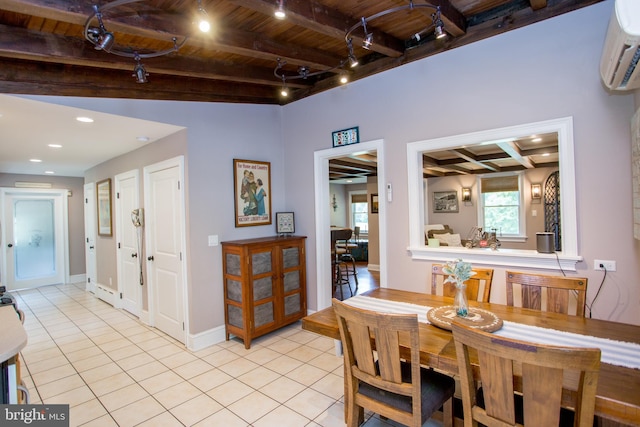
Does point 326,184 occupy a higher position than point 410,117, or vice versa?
point 410,117

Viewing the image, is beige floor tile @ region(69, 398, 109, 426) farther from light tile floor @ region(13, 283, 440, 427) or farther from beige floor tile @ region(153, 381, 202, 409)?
beige floor tile @ region(153, 381, 202, 409)

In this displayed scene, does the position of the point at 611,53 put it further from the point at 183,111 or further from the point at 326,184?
the point at 183,111

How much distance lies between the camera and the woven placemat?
5.63 ft

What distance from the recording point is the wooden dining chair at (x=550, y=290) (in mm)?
1989

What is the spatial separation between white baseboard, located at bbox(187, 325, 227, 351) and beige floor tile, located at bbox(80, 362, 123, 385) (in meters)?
0.67

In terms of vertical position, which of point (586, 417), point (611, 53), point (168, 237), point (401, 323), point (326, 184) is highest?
point (611, 53)

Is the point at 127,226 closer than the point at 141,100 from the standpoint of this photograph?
No

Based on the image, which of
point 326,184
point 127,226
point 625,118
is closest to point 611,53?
point 625,118

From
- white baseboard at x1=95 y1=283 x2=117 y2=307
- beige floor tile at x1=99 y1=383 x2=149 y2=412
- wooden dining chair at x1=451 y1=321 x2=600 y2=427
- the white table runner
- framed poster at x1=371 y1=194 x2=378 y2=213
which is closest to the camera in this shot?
wooden dining chair at x1=451 y1=321 x2=600 y2=427

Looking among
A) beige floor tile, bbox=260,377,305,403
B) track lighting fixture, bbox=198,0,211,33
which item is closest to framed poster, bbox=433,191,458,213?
beige floor tile, bbox=260,377,305,403

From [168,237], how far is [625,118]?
14.3 feet

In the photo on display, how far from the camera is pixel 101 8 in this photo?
1822 millimetres

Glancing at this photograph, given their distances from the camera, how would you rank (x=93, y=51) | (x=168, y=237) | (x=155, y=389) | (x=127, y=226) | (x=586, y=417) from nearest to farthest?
(x=586, y=417), (x=93, y=51), (x=155, y=389), (x=168, y=237), (x=127, y=226)

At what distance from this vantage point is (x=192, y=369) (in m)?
3.02
